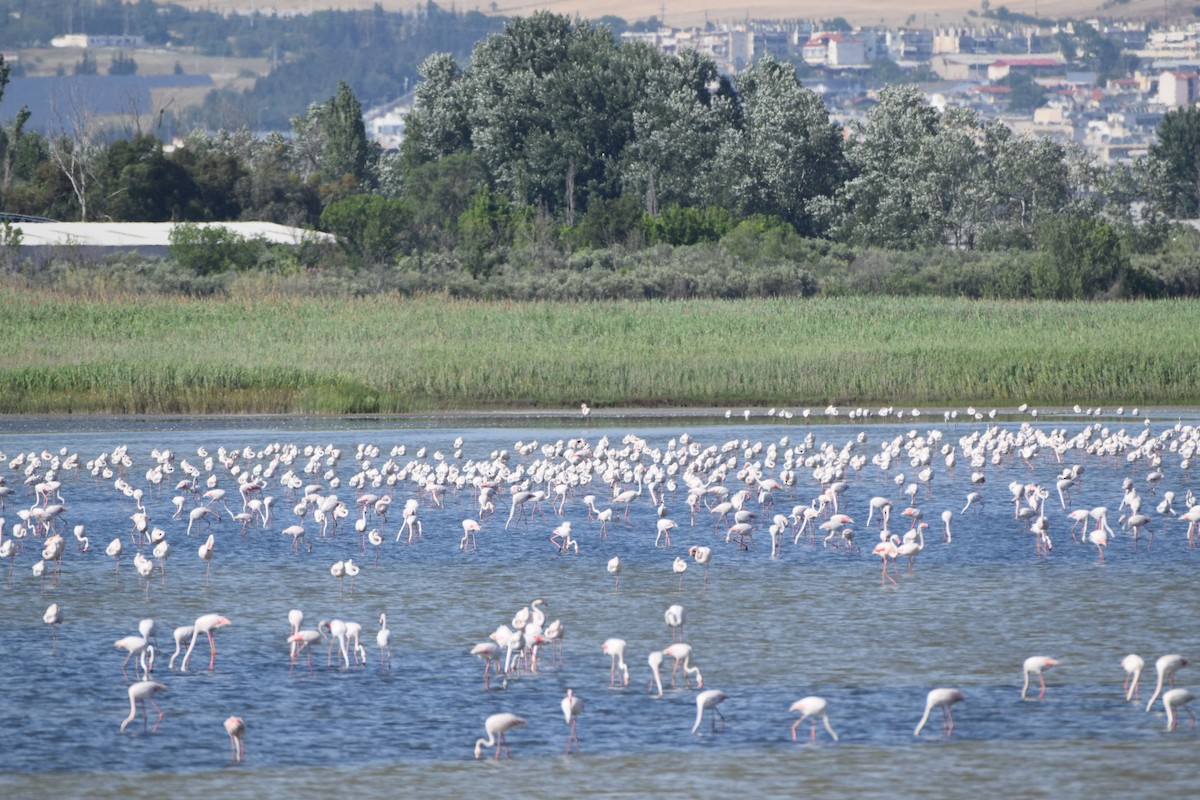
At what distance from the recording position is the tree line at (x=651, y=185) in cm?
7350

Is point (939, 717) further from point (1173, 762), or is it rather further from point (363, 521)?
point (363, 521)

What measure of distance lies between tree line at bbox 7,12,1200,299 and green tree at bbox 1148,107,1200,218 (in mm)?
132

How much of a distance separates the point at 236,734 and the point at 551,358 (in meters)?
31.4

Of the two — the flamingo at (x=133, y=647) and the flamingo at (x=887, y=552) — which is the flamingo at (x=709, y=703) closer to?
the flamingo at (x=133, y=647)

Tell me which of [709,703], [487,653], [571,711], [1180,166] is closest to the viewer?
[571,711]

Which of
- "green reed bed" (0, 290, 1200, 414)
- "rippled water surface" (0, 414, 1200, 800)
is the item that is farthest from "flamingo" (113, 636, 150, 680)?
"green reed bed" (0, 290, 1200, 414)

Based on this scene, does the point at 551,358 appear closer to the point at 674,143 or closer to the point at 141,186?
the point at 141,186

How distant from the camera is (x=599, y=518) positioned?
2484 cm

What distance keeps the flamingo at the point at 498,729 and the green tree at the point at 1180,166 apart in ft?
337

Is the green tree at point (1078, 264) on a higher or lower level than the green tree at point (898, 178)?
lower

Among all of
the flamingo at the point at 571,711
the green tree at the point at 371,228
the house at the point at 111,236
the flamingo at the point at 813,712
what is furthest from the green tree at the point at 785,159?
the flamingo at the point at 571,711

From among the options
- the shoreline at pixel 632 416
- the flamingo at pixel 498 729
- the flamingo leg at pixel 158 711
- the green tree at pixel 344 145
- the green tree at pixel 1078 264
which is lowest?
the shoreline at pixel 632 416

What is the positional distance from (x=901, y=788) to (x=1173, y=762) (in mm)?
2071

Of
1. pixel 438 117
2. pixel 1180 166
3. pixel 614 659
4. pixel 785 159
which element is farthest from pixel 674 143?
pixel 614 659
